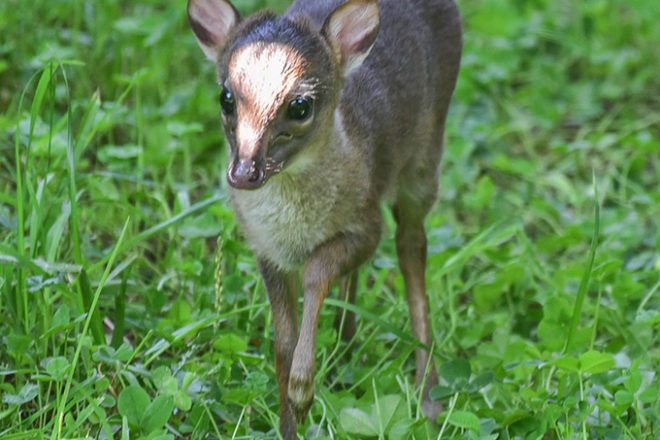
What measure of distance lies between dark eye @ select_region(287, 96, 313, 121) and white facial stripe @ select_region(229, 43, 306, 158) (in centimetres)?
5

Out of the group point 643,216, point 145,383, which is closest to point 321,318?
point 145,383

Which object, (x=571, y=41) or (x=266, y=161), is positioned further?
(x=571, y=41)

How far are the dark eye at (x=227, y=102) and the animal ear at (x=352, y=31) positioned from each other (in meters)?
0.47

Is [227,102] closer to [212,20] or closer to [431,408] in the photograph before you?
[212,20]

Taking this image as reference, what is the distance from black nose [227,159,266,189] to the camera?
3777mm

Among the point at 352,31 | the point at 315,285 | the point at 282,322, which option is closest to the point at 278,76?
the point at 352,31

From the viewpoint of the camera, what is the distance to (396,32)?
493cm

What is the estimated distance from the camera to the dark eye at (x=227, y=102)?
157 inches

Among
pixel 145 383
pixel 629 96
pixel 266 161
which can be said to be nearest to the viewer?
pixel 266 161

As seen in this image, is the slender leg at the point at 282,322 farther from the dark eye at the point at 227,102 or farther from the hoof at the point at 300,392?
the dark eye at the point at 227,102

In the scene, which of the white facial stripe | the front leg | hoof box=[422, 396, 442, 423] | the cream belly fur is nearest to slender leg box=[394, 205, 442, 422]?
hoof box=[422, 396, 442, 423]

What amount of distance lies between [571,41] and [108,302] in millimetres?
4159

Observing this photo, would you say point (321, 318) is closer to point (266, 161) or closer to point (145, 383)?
point (145, 383)

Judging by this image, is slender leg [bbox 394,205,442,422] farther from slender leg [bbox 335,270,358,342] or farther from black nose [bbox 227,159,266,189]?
black nose [bbox 227,159,266,189]
